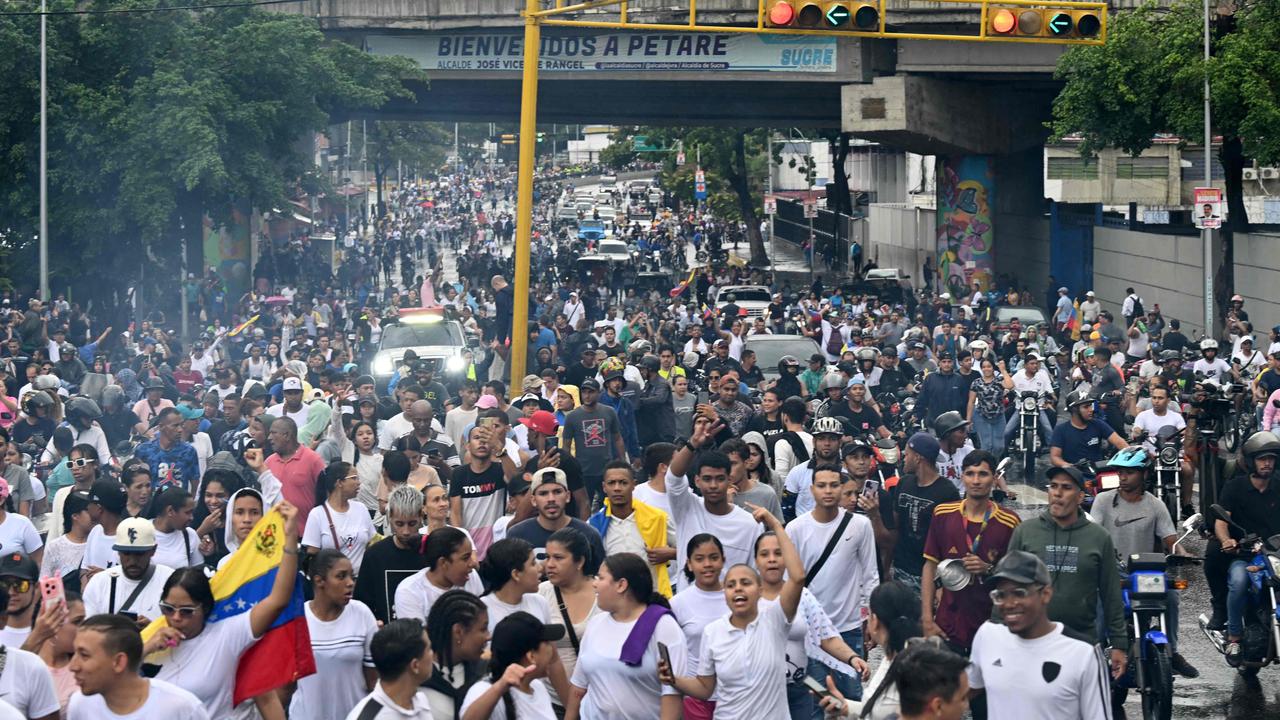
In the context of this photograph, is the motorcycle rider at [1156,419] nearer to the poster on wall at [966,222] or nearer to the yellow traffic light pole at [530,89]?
the yellow traffic light pole at [530,89]

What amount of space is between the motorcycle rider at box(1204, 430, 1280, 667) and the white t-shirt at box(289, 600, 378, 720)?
5520 millimetres

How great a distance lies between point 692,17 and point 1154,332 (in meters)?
17.1

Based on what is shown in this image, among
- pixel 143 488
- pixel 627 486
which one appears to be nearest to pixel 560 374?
pixel 143 488

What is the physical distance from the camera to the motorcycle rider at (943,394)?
61.8ft

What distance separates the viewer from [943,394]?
61.8ft

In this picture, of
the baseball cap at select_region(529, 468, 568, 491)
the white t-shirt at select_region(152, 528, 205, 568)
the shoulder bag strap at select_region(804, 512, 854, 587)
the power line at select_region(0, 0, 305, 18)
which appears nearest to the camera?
the shoulder bag strap at select_region(804, 512, 854, 587)

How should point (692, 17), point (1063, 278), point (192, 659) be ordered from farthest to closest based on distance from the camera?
point (1063, 278)
point (692, 17)
point (192, 659)

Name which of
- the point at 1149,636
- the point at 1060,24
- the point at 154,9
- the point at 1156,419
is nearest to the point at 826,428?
Result: the point at 1149,636

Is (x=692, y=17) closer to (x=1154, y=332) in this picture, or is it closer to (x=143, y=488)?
(x=143, y=488)

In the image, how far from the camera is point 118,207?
38812 millimetres

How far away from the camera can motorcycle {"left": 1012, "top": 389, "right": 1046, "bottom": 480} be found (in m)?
21.4

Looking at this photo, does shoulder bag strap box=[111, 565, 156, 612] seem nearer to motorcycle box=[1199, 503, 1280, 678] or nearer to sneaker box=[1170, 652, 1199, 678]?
sneaker box=[1170, 652, 1199, 678]

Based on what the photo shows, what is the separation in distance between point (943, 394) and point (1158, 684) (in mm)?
9000

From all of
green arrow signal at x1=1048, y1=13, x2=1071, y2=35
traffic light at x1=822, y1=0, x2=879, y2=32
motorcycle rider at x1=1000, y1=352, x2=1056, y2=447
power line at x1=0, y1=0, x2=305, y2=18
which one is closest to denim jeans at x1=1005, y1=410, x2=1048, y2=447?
motorcycle rider at x1=1000, y1=352, x2=1056, y2=447
